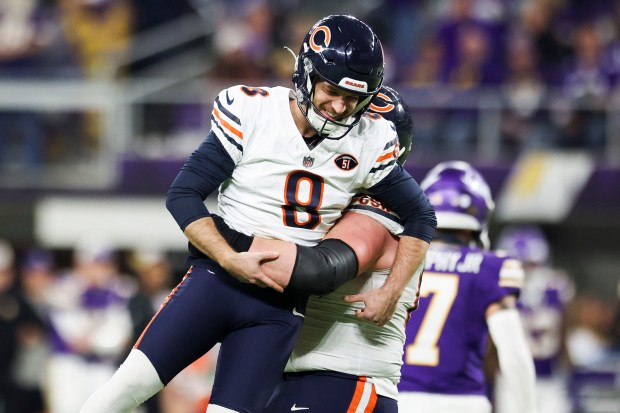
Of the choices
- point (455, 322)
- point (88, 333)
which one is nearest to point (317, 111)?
point (455, 322)

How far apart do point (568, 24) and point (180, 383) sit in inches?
215

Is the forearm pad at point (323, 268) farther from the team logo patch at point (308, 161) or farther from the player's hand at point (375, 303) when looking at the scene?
the team logo patch at point (308, 161)

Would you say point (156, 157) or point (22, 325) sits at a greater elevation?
point (156, 157)

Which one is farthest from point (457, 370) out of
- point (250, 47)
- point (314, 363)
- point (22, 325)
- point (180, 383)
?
point (250, 47)

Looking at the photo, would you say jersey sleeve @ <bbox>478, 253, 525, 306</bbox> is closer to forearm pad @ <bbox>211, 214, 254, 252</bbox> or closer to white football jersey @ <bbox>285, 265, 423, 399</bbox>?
white football jersey @ <bbox>285, 265, 423, 399</bbox>

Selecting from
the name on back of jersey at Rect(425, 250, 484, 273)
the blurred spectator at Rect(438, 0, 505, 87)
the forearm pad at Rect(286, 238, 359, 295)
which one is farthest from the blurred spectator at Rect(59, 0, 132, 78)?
the forearm pad at Rect(286, 238, 359, 295)

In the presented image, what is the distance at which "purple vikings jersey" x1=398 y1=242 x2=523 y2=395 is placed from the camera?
4738mm

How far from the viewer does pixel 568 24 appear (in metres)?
12.2

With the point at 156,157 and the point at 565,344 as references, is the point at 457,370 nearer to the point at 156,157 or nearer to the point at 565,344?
the point at 565,344

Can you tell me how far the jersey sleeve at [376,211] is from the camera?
411 cm

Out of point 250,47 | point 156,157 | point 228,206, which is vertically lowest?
point 228,206

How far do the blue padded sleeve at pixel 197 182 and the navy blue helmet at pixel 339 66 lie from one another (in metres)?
0.32

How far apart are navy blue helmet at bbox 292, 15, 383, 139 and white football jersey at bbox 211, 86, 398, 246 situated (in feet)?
0.21

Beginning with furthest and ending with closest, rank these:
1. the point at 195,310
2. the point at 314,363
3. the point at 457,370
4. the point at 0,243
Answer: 1. the point at 0,243
2. the point at 457,370
3. the point at 314,363
4. the point at 195,310
